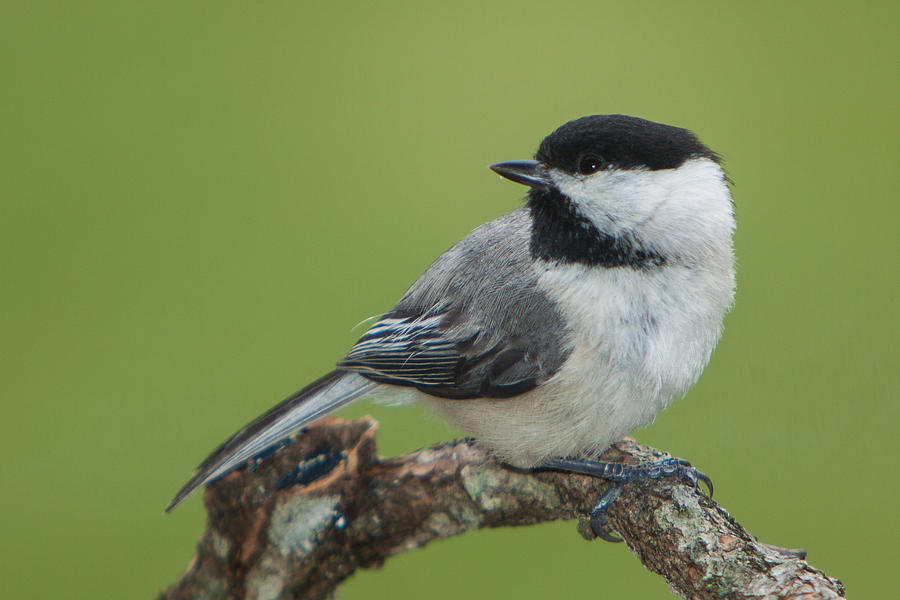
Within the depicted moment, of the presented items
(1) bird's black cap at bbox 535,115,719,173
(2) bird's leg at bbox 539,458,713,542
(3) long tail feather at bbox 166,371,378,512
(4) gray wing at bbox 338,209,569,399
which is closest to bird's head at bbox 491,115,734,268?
(1) bird's black cap at bbox 535,115,719,173

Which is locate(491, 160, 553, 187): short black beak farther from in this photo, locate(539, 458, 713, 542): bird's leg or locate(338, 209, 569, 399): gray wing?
locate(539, 458, 713, 542): bird's leg

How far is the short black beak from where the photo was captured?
4.57 feet

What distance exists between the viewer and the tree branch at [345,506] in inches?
62.5

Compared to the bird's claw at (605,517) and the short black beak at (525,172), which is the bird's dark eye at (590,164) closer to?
the short black beak at (525,172)

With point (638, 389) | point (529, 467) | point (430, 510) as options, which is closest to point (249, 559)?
point (430, 510)

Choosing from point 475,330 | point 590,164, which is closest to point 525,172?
point 590,164

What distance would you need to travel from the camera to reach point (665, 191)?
4.41 ft

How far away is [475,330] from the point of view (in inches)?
61.2

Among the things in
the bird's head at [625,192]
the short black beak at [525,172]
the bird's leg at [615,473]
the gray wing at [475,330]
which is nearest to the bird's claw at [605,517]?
the bird's leg at [615,473]

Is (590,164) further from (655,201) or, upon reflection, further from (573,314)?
(573,314)

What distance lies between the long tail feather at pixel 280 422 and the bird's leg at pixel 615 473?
0.44 m

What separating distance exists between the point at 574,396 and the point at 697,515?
286 mm

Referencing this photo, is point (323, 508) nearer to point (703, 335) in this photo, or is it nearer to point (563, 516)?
point (563, 516)

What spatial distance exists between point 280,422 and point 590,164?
2.53ft
